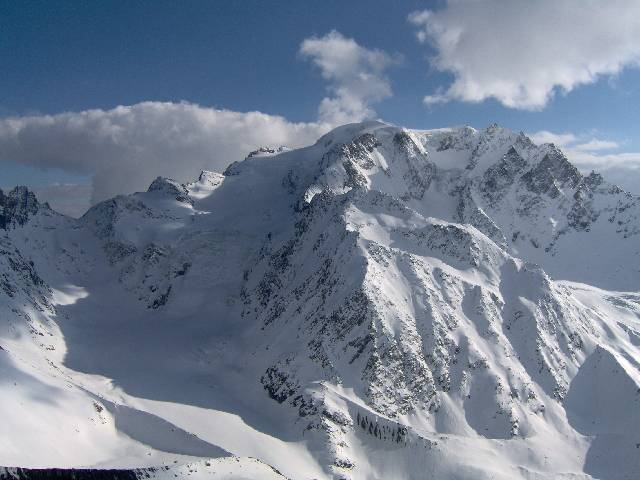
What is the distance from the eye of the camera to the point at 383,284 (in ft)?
485

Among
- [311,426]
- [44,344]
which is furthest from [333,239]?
[44,344]

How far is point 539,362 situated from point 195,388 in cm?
8357

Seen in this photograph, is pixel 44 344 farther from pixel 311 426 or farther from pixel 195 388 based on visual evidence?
pixel 311 426

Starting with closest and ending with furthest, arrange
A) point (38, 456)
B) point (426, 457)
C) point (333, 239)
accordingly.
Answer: point (38, 456) → point (426, 457) → point (333, 239)

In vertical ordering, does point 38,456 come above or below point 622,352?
below

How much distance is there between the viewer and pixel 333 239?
168250 mm

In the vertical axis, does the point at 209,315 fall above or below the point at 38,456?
above

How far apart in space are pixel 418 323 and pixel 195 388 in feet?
183

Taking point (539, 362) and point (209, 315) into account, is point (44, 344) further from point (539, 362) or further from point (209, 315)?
point (539, 362)

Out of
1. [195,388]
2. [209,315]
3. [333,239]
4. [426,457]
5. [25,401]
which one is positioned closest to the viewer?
[25,401]

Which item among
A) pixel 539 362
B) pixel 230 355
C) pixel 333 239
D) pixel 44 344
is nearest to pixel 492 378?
pixel 539 362

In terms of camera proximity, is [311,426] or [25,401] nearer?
[25,401]

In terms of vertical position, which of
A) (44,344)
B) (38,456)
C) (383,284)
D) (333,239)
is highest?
(333,239)

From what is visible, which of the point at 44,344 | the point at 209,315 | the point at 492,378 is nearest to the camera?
the point at 492,378
